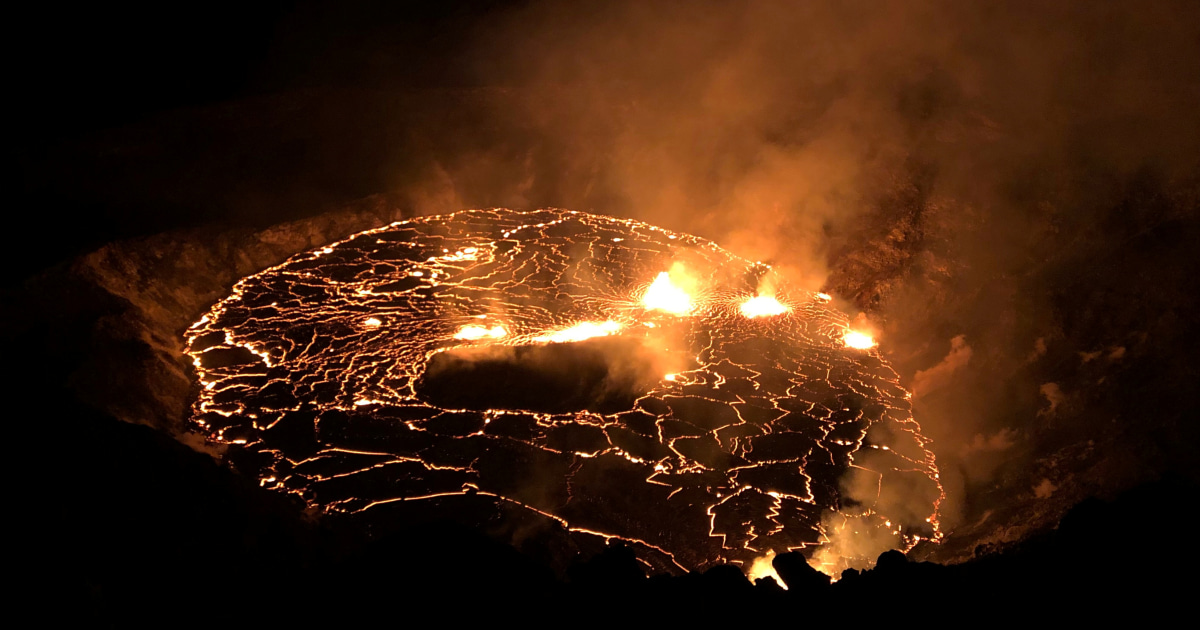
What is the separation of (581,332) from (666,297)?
161cm

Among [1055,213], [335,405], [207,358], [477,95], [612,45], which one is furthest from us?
[612,45]

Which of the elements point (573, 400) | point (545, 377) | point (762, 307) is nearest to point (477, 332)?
point (545, 377)

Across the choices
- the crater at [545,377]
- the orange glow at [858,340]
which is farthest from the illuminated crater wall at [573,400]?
the orange glow at [858,340]

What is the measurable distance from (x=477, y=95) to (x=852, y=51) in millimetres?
7416

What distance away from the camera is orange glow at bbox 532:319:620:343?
773cm

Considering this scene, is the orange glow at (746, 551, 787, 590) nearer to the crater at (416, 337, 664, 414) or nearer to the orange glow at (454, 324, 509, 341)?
the crater at (416, 337, 664, 414)

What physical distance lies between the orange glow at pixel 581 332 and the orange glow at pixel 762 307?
188cm

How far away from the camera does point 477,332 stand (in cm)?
770

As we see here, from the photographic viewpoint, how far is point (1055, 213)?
7.46 meters

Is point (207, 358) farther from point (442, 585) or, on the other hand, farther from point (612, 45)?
point (612, 45)

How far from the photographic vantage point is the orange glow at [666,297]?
8.66 metres

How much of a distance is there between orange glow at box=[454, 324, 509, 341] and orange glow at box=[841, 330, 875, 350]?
4.30 metres

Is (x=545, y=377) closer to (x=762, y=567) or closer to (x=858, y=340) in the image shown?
(x=762, y=567)

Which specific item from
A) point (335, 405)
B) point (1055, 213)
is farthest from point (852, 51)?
point (335, 405)
